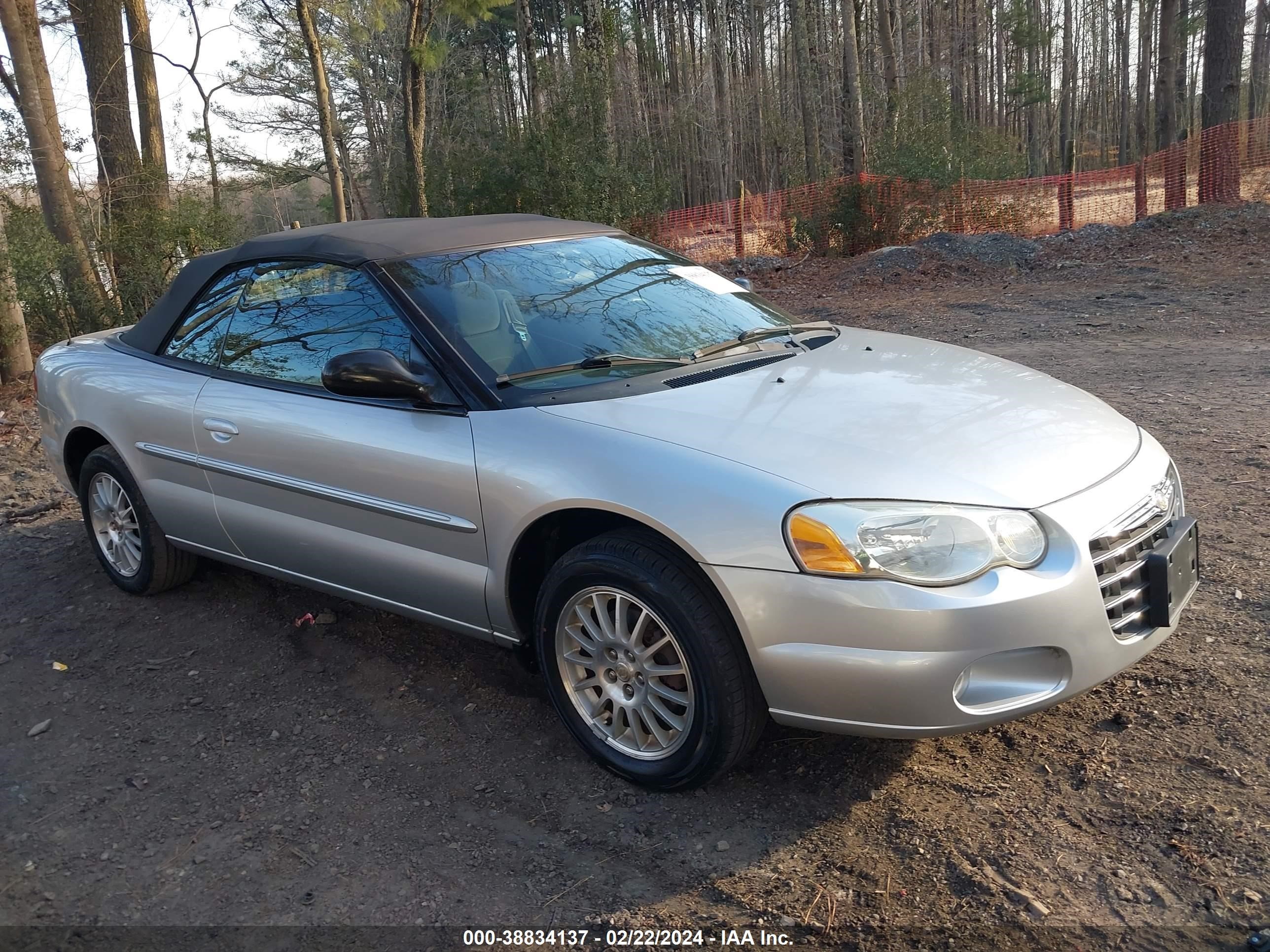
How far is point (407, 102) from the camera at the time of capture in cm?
1795

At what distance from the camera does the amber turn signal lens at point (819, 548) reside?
8.40ft

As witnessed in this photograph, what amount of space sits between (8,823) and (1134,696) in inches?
138

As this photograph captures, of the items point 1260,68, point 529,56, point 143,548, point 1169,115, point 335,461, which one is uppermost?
point 529,56

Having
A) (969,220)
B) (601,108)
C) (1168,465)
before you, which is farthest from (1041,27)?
(1168,465)

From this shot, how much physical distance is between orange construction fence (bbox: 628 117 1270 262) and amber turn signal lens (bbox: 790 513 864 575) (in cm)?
1448

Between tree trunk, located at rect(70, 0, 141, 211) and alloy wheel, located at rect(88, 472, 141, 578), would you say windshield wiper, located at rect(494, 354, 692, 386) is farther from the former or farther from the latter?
tree trunk, located at rect(70, 0, 141, 211)

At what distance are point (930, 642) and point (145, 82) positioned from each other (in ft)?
50.3

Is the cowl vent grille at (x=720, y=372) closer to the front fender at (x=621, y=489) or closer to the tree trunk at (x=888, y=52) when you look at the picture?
the front fender at (x=621, y=489)

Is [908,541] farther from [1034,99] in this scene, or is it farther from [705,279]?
[1034,99]

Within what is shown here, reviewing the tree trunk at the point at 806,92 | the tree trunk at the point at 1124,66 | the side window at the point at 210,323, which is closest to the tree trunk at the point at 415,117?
the tree trunk at the point at 806,92

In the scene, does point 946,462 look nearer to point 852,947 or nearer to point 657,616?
point 657,616

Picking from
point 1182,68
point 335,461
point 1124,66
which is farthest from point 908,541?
point 1124,66

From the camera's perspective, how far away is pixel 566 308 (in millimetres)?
3693

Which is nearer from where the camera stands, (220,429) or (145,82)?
(220,429)
